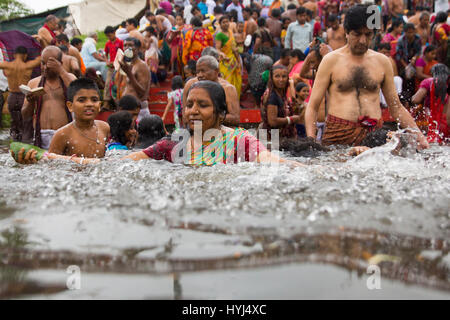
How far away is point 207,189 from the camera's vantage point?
300cm

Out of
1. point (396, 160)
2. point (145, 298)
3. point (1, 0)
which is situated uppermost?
point (1, 0)

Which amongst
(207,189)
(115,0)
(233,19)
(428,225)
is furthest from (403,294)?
(115,0)

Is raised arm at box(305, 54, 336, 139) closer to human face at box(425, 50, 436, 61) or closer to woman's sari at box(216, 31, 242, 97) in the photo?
woman's sari at box(216, 31, 242, 97)

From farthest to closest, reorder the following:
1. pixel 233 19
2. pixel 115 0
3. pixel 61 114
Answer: pixel 115 0 < pixel 233 19 < pixel 61 114

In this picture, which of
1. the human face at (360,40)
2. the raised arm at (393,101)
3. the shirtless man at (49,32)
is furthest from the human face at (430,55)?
the shirtless man at (49,32)

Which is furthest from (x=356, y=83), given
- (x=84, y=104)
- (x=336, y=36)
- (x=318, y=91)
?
(x=336, y=36)

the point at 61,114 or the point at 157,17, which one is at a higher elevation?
the point at 157,17

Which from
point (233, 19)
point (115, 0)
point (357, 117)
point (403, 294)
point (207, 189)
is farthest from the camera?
point (115, 0)

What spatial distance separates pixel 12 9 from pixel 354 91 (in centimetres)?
2178

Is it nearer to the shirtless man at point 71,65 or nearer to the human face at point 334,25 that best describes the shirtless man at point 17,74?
the shirtless man at point 71,65

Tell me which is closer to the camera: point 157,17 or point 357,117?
point 357,117

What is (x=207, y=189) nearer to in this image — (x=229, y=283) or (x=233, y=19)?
(x=229, y=283)

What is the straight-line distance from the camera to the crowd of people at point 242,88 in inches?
157

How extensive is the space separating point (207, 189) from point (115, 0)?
16768 millimetres
